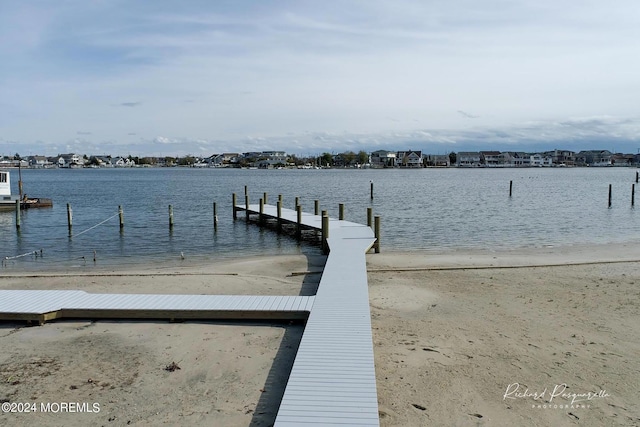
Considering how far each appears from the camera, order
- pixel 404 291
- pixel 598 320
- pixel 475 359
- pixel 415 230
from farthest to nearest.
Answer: pixel 415 230
pixel 404 291
pixel 598 320
pixel 475 359

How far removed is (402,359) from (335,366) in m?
1.71

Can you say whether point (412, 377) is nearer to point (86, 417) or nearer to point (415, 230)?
point (86, 417)

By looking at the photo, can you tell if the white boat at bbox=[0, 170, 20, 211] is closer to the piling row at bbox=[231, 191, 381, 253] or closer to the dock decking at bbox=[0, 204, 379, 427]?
the piling row at bbox=[231, 191, 381, 253]

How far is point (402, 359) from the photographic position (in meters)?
8.88

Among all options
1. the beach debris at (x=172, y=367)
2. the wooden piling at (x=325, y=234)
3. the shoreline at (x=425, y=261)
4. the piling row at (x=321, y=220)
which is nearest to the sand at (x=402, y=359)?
the beach debris at (x=172, y=367)

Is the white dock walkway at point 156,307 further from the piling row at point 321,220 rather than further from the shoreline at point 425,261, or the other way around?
the piling row at point 321,220

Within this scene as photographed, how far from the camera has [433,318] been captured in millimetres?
11406

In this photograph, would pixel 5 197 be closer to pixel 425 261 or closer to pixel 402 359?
pixel 425 261

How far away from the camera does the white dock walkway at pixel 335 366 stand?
6.31 metres

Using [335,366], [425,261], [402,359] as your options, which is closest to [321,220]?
[425,261]

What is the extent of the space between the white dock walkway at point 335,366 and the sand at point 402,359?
0.46 metres

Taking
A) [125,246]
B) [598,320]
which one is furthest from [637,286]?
[125,246]

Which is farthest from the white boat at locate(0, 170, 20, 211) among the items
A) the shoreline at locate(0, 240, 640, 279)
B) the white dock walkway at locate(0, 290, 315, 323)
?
the white dock walkway at locate(0, 290, 315, 323)

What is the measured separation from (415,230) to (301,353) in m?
21.0
